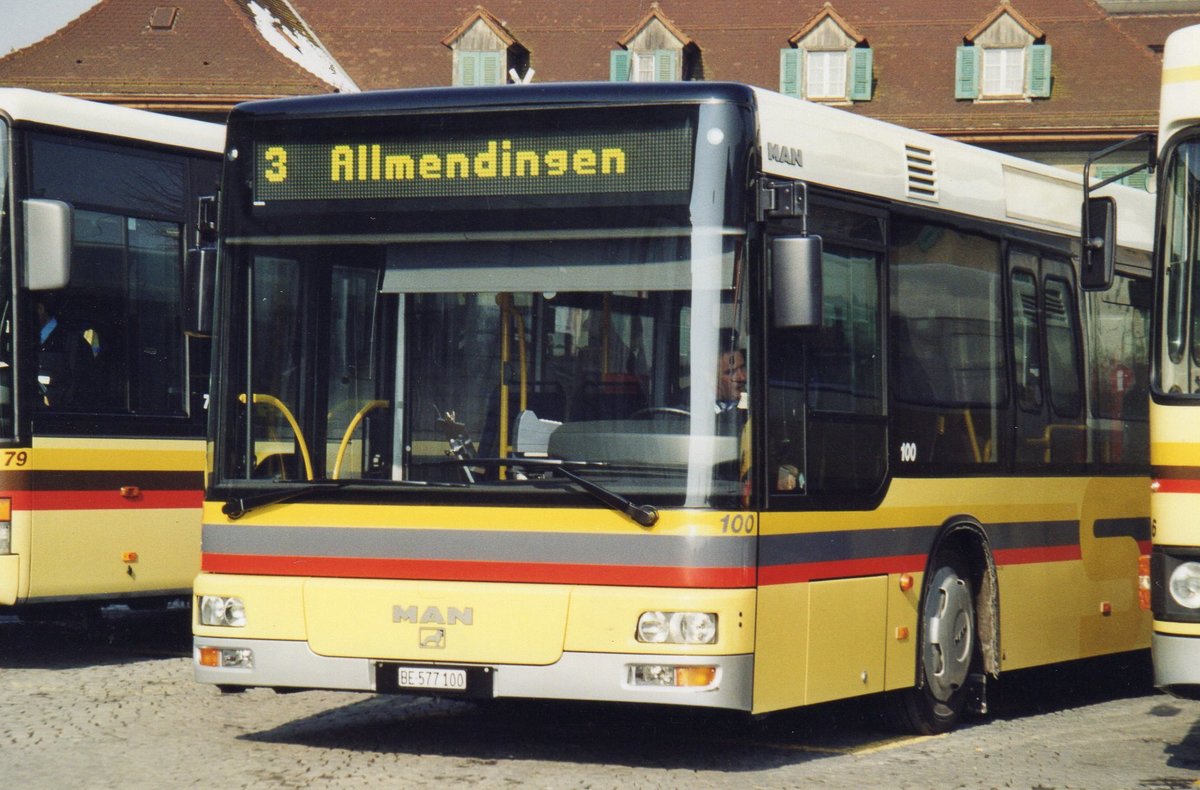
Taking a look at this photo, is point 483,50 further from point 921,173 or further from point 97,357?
point 921,173

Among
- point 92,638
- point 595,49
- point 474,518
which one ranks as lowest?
point 92,638

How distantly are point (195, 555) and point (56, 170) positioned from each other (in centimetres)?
263

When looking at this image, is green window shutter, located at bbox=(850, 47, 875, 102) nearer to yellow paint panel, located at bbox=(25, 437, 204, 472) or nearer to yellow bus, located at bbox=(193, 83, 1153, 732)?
yellow paint panel, located at bbox=(25, 437, 204, 472)

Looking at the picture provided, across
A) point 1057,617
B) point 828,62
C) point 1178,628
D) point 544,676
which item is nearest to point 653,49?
point 828,62

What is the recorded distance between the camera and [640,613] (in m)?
8.18

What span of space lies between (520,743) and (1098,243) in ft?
11.8

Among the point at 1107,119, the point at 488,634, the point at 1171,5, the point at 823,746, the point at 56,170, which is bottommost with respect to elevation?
the point at 823,746

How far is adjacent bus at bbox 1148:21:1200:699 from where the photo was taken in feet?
27.4

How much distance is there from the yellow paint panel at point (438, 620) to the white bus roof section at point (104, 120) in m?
4.74

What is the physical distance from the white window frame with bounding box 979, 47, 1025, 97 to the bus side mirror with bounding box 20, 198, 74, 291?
40.8 meters

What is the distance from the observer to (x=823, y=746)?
31.7 feet

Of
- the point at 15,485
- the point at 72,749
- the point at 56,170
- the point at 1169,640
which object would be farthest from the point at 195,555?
the point at 1169,640

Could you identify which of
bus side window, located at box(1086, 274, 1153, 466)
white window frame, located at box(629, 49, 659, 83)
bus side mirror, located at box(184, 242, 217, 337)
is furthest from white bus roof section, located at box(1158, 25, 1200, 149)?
white window frame, located at box(629, 49, 659, 83)

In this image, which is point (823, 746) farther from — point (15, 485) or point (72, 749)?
point (15, 485)
